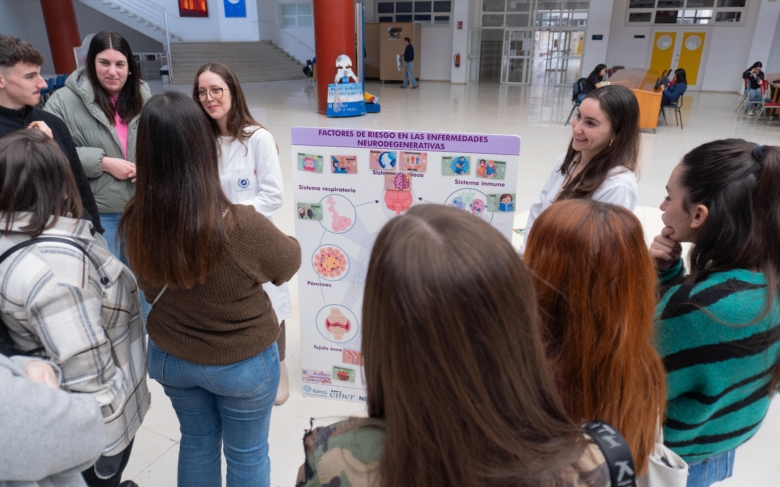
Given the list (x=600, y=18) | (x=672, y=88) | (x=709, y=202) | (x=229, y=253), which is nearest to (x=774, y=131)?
(x=672, y=88)

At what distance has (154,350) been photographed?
4.64 feet

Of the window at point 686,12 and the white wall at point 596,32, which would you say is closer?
the window at point 686,12

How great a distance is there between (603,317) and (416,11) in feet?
63.2

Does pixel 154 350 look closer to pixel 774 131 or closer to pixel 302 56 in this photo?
pixel 774 131

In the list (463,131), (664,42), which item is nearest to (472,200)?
(463,131)

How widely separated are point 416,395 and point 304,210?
163 cm

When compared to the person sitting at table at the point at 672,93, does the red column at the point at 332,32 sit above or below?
above

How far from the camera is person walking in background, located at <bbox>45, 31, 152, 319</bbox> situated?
7.48 ft

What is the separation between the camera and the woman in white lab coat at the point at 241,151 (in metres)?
2.15

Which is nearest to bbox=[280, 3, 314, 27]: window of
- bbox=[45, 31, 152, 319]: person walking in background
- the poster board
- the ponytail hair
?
bbox=[45, 31, 152, 319]: person walking in background

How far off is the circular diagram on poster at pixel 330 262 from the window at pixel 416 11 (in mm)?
17662

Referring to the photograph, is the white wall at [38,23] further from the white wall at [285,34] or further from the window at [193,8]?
the white wall at [285,34]

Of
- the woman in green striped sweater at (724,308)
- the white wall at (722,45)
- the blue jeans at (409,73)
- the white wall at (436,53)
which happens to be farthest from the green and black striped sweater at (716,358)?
the white wall at (436,53)

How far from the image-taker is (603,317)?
0.94 m
